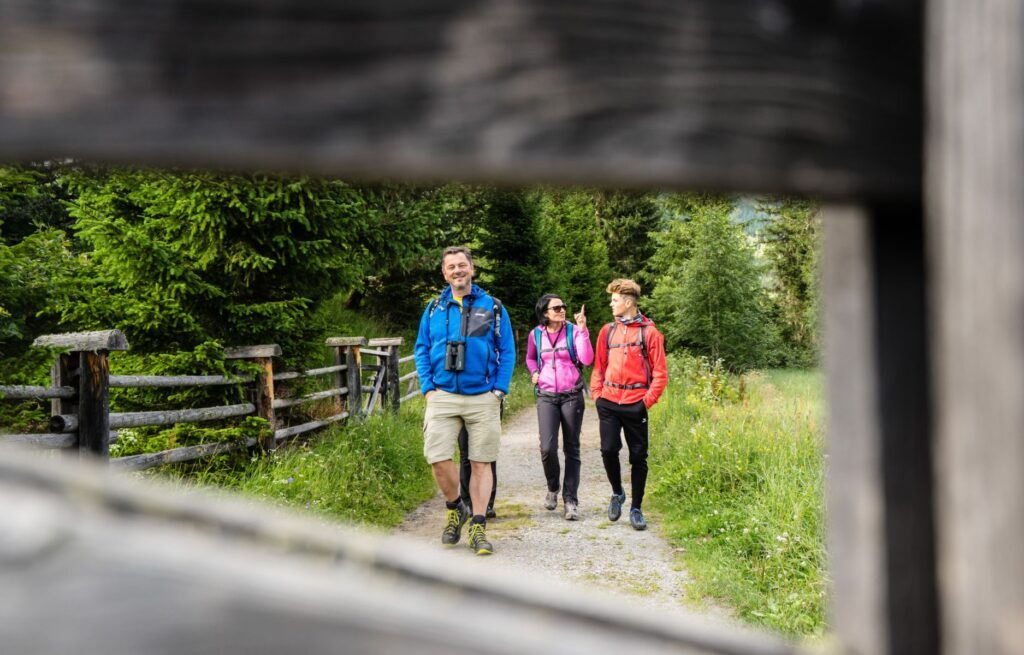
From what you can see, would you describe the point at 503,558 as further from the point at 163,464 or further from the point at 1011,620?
the point at 1011,620

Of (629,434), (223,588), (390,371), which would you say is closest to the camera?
(223,588)

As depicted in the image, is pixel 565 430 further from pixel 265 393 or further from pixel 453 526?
pixel 265 393

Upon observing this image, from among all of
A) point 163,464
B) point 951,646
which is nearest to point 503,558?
point 163,464

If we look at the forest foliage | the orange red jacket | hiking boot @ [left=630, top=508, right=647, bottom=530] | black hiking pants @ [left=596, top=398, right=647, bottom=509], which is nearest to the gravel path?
hiking boot @ [left=630, top=508, right=647, bottom=530]

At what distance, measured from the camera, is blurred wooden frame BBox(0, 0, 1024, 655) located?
513 mm

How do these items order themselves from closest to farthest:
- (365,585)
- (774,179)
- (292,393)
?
(365,585), (774,179), (292,393)

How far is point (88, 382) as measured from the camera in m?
4.95

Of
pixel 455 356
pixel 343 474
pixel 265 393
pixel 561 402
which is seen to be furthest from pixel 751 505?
pixel 265 393

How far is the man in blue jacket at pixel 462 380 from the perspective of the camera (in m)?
5.65

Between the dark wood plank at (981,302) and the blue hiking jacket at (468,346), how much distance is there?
5069 millimetres

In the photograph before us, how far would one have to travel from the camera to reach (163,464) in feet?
19.5

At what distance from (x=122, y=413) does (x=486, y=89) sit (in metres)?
6.17

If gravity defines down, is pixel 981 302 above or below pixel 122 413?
above

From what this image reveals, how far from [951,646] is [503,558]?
203 inches
